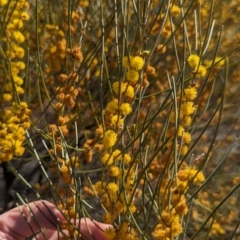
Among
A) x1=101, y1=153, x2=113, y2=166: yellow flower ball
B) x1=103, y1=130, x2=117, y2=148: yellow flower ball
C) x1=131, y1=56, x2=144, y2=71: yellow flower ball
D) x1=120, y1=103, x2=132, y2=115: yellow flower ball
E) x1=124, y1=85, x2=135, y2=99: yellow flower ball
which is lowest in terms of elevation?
x1=101, y1=153, x2=113, y2=166: yellow flower ball

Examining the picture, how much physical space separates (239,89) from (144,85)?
72.6 inches

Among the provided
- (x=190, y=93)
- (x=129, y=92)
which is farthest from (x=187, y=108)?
(x=129, y=92)

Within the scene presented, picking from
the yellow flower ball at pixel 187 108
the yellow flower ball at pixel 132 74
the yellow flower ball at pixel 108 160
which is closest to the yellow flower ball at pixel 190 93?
the yellow flower ball at pixel 187 108

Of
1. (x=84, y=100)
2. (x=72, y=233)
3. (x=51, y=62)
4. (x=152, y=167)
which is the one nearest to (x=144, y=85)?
(x=72, y=233)

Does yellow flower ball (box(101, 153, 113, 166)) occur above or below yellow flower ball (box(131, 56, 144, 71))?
below

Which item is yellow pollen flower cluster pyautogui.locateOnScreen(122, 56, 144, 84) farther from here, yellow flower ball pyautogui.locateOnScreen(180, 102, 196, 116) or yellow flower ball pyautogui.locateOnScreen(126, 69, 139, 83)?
yellow flower ball pyautogui.locateOnScreen(180, 102, 196, 116)

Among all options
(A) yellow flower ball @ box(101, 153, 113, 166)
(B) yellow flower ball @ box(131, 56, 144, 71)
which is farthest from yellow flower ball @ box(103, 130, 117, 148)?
(B) yellow flower ball @ box(131, 56, 144, 71)

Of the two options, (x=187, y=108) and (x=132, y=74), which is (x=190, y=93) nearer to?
(x=187, y=108)

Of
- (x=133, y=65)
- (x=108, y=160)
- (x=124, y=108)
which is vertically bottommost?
(x=108, y=160)

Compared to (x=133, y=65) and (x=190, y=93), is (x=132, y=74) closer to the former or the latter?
(x=133, y=65)

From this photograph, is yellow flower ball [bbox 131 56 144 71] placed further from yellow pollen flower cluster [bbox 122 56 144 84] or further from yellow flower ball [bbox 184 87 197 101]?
yellow flower ball [bbox 184 87 197 101]

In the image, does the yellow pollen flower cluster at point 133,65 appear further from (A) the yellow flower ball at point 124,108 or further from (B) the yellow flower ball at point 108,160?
(B) the yellow flower ball at point 108,160

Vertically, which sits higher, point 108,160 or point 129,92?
point 129,92

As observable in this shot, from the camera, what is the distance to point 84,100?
9.56 ft
